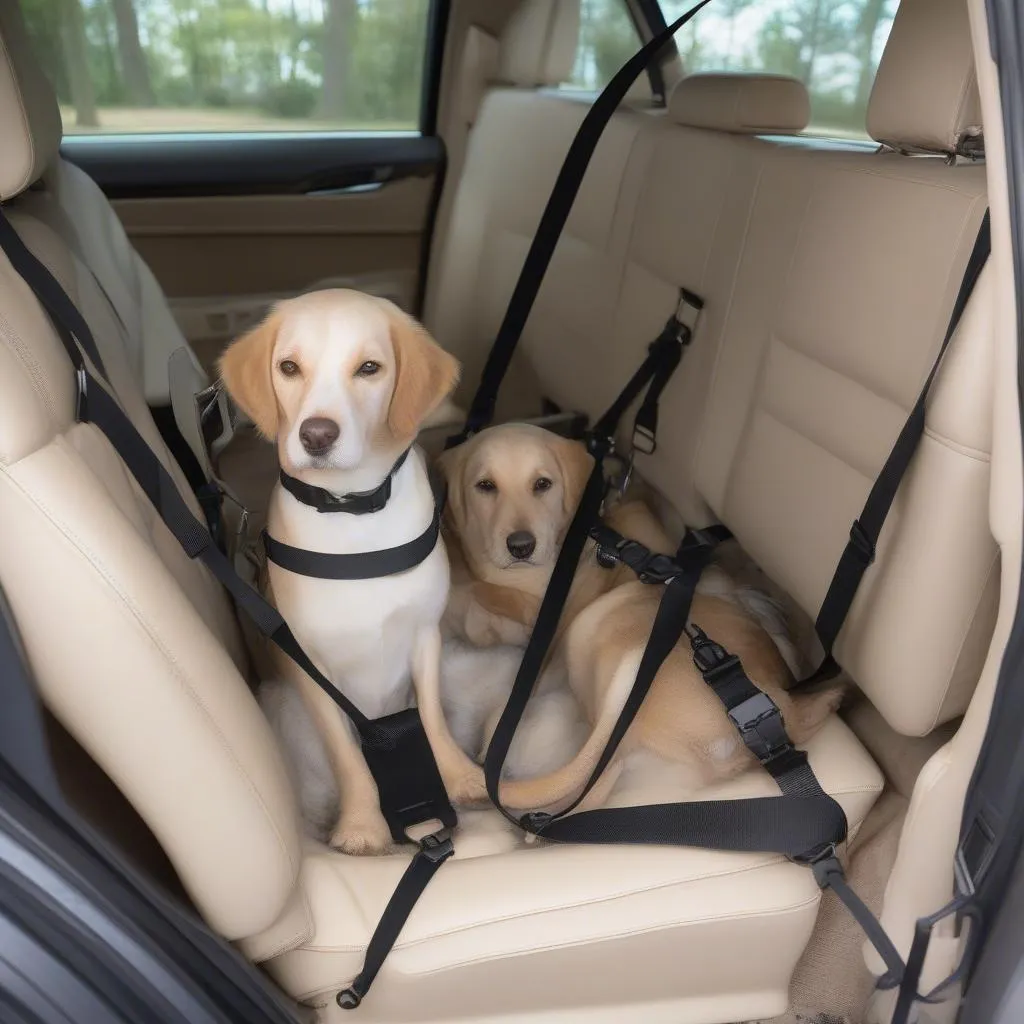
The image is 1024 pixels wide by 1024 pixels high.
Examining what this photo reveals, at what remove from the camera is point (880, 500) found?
1.25m

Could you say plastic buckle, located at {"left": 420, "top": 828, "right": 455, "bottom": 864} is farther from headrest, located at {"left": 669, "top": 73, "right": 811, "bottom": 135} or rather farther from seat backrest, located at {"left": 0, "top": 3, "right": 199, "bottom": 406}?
headrest, located at {"left": 669, "top": 73, "right": 811, "bottom": 135}

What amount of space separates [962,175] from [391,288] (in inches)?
82.7

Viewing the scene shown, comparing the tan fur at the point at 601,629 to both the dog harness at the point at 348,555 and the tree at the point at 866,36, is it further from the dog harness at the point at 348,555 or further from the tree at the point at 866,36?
the tree at the point at 866,36

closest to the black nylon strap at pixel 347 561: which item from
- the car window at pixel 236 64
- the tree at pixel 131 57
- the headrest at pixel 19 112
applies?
the headrest at pixel 19 112

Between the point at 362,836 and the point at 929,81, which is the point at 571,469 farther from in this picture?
the point at 929,81

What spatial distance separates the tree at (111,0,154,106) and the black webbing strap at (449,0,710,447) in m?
1.58

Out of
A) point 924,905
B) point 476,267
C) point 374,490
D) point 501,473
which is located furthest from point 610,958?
point 476,267

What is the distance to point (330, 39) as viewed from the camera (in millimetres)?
2869

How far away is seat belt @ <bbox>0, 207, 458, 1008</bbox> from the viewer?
1.14 m

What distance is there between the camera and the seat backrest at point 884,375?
117 cm

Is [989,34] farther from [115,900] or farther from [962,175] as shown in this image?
[115,900]

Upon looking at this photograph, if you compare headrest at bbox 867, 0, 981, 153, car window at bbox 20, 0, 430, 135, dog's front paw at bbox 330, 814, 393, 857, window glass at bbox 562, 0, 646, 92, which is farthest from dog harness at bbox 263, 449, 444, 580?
car window at bbox 20, 0, 430, 135

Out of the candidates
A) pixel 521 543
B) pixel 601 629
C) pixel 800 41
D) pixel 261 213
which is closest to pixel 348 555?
pixel 521 543

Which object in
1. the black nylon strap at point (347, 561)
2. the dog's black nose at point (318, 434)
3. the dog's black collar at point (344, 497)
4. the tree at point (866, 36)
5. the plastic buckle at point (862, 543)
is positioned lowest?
the black nylon strap at point (347, 561)
